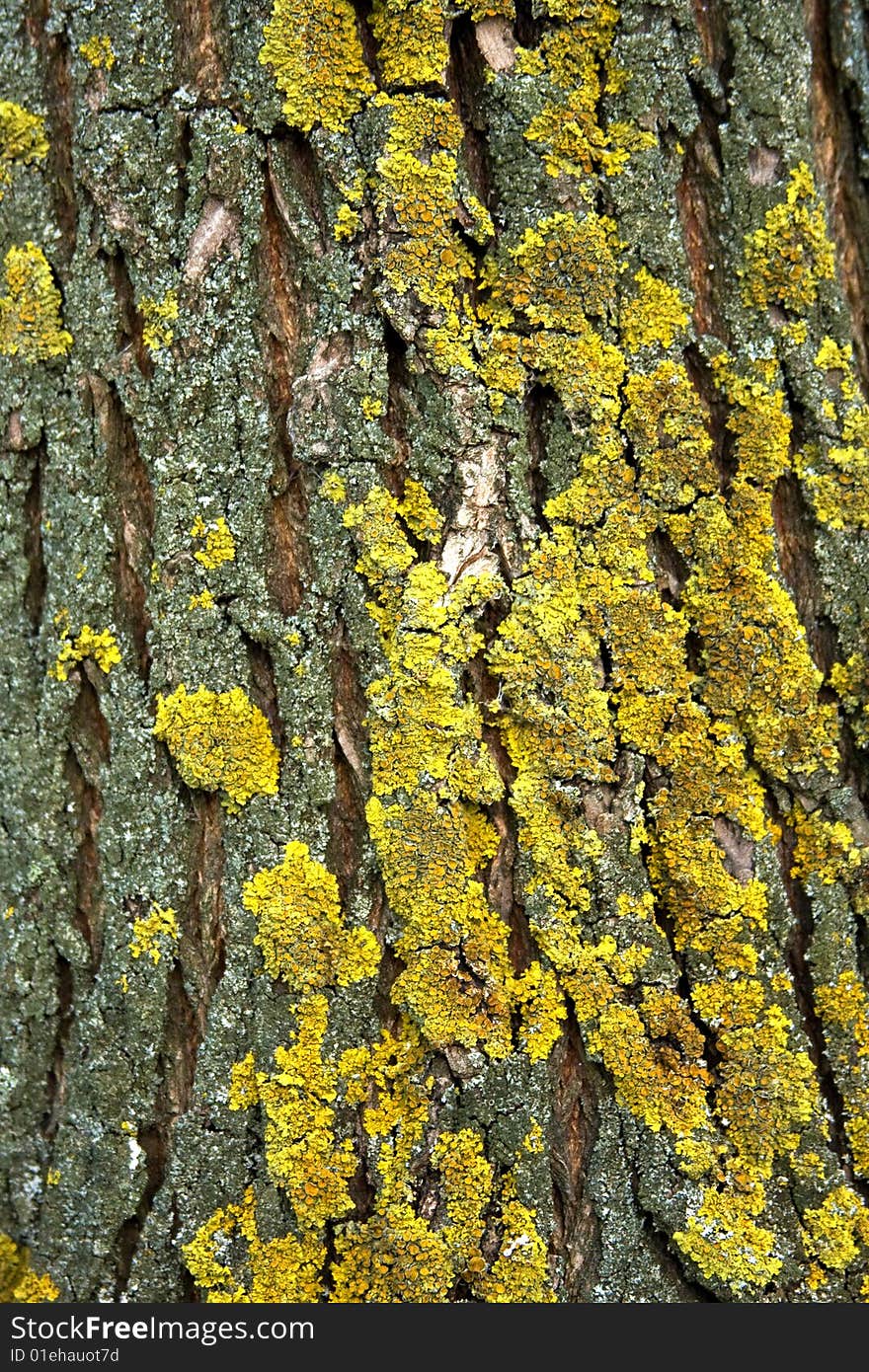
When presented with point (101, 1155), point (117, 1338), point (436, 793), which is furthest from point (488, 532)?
point (117, 1338)

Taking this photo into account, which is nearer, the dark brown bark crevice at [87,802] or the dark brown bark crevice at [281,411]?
the dark brown bark crevice at [281,411]

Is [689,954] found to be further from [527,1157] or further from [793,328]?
[793,328]

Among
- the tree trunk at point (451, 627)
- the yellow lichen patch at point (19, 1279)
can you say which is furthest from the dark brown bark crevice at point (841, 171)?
the yellow lichen patch at point (19, 1279)

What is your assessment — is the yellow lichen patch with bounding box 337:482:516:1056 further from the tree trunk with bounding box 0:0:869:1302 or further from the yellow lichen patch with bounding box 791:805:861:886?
the yellow lichen patch with bounding box 791:805:861:886

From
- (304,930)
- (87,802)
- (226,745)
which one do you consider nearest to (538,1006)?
(304,930)

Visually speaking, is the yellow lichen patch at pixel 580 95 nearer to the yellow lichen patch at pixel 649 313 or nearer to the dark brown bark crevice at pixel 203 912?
the yellow lichen patch at pixel 649 313

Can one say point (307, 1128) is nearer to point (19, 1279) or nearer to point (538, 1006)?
point (538, 1006)

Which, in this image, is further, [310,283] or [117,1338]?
[117,1338]
